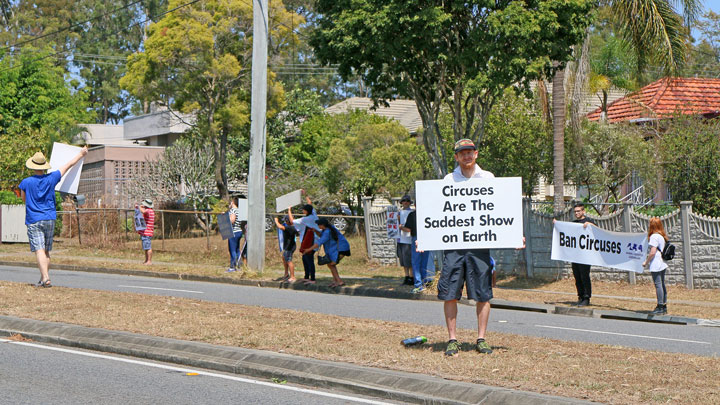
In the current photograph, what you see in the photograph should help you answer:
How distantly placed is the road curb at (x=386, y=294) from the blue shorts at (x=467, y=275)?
7129 mm

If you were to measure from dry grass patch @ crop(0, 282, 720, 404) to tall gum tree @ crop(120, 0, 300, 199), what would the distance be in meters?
22.1

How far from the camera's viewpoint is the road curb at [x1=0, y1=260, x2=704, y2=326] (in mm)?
14875

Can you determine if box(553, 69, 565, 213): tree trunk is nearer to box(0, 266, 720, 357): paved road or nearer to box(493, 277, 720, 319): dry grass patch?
box(493, 277, 720, 319): dry grass patch

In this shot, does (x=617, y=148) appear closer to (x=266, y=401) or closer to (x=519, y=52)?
(x=519, y=52)

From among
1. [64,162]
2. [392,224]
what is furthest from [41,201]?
[392,224]

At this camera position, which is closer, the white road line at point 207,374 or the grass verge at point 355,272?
the white road line at point 207,374

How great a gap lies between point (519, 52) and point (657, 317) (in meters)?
5.81

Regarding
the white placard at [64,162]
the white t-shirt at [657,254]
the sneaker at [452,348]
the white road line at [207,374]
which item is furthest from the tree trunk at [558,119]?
the white road line at [207,374]

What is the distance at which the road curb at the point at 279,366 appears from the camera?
22.6ft

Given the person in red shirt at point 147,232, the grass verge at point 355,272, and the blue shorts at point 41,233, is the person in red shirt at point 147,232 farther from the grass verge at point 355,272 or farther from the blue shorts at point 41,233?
the blue shorts at point 41,233

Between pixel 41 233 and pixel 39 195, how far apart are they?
0.59 m

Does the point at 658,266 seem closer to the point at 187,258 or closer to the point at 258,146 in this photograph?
the point at 258,146

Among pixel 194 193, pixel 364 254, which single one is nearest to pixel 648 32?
pixel 364 254

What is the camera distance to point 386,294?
17.7 meters
